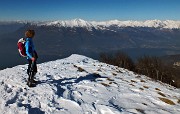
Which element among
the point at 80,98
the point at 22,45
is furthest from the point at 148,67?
the point at 80,98

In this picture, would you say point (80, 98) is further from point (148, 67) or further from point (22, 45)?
point (148, 67)

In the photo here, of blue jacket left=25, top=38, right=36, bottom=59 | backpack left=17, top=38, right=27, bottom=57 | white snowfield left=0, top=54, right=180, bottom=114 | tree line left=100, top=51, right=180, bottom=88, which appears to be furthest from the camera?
tree line left=100, top=51, right=180, bottom=88

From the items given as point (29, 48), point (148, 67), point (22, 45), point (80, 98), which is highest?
point (22, 45)

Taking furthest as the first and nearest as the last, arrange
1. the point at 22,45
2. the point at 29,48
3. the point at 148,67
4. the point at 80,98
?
the point at 148,67
the point at 22,45
the point at 29,48
the point at 80,98

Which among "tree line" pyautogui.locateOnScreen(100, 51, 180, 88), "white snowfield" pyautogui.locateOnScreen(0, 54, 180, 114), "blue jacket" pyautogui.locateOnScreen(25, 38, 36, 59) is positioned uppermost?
"blue jacket" pyautogui.locateOnScreen(25, 38, 36, 59)

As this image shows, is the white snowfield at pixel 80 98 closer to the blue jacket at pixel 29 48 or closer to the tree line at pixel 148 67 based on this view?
the blue jacket at pixel 29 48

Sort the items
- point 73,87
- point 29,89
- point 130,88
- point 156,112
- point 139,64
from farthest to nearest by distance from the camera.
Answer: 1. point 139,64
2. point 130,88
3. point 73,87
4. point 29,89
5. point 156,112

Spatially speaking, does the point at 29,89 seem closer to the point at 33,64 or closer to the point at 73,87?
the point at 33,64

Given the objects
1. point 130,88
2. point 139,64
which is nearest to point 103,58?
point 139,64

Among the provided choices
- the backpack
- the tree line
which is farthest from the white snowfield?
the tree line

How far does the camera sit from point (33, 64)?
1641cm

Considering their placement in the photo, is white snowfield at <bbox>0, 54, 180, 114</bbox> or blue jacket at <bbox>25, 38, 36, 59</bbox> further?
blue jacket at <bbox>25, 38, 36, 59</bbox>

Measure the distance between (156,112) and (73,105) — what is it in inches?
162

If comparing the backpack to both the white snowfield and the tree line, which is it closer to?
the white snowfield
